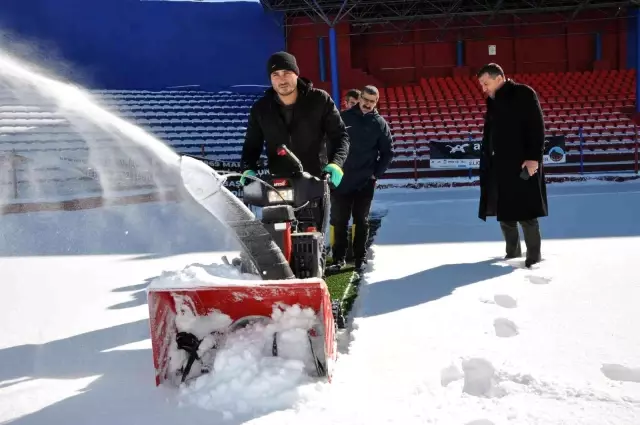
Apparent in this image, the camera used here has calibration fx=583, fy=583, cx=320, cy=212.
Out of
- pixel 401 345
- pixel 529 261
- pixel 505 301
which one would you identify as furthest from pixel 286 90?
pixel 529 261

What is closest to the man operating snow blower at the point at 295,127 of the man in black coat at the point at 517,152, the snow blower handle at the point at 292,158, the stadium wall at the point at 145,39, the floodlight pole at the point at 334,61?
the snow blower handle at the point at 292,158

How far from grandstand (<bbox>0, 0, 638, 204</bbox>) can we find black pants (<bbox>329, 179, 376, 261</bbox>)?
318 inches

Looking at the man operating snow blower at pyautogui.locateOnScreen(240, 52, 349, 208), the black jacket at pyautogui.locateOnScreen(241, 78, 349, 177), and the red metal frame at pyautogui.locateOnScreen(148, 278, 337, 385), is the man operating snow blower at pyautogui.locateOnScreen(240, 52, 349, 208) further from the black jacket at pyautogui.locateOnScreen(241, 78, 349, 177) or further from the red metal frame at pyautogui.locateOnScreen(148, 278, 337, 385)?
the red metal frame at pyautogui.locateOnScreen(148, 278, 337, 385)

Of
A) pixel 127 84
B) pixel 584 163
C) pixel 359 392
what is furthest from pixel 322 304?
pixel 127 84

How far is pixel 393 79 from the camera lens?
18.8m

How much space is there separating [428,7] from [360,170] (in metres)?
13.4

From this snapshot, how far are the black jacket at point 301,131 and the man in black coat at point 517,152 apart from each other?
64.8 inches

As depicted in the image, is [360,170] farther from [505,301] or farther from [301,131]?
[505,301]

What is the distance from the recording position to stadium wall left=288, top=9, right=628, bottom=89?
18266 millimetres

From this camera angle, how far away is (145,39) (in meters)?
16.8

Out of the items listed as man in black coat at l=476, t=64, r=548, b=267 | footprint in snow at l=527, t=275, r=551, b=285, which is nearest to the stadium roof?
man in black coat at l=476, t=64, r=548, b=267

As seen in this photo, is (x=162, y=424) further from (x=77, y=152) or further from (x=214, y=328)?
(x=77, y=152)

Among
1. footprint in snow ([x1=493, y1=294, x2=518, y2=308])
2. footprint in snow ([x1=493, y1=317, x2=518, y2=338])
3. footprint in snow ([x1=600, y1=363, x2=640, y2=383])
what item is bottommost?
footprint in snow ([x1=600, y1=363, x2=640, y2=383])

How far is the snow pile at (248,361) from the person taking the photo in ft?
7.21
